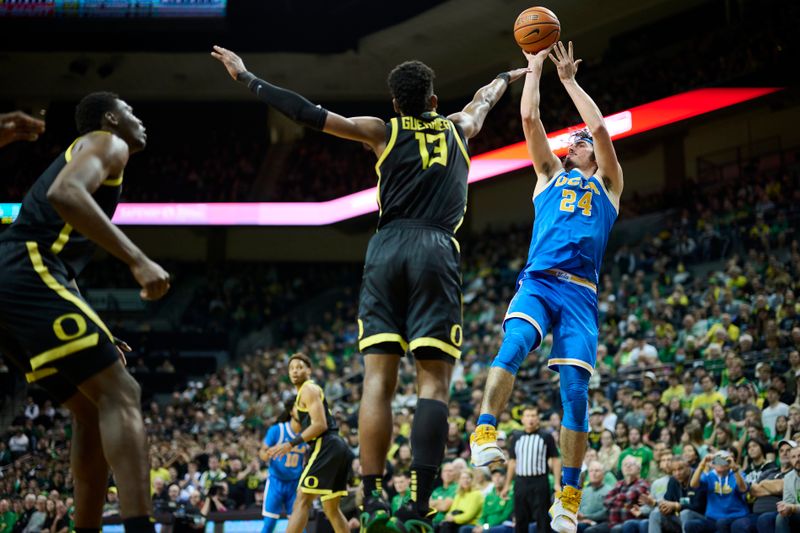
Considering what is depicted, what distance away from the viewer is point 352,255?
3098 cm

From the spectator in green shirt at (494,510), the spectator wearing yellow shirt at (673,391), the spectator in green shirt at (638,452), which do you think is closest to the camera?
the spectator in green shirt at (638,452)

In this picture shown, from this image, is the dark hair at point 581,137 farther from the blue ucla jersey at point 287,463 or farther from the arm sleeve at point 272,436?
the arm sleeve at point 272,436

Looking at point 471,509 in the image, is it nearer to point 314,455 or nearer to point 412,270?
point 314,455

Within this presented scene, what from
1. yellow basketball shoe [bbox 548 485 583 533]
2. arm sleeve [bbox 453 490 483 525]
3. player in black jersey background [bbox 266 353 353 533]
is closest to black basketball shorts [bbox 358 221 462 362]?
yellow basketball shoe [bbox 548 485 583 533]

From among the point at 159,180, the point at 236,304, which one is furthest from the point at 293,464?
the point at 159,180

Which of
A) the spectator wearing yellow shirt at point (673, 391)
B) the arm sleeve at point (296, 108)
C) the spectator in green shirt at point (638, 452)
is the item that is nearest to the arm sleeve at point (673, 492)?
the spectator in green shirt at point (638, 452)

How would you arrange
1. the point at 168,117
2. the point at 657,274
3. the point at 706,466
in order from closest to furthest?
the point at 706,466 → the point at 657,274 → the point at 168,117

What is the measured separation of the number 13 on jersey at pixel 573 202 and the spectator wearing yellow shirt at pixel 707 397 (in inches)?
292

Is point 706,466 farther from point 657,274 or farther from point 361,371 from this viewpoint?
point 361,371

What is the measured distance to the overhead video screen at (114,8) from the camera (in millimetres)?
24891

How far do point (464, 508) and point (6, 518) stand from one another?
8.62 m

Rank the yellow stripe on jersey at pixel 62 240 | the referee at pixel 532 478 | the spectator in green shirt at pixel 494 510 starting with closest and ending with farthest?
the yellow stripe on jersey at pixel 62 240 → the referee at pixel 532 478 → the spectator in green shirt at pixel 494 510

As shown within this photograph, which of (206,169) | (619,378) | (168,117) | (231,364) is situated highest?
(168,117)

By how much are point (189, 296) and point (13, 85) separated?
31.1ft
